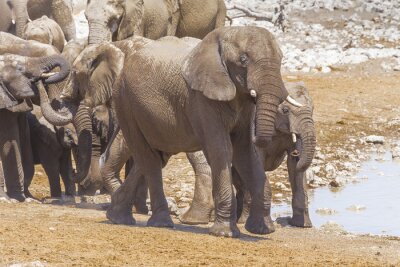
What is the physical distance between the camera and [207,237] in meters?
9.47

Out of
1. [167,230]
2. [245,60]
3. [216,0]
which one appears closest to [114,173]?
[167,230]

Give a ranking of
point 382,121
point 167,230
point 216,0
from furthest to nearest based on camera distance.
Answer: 1. point 382,121
2. point 216,0
3. point 167,230

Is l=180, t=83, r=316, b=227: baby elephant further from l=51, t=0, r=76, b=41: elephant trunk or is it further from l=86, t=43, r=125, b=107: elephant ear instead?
l=51, t=0, r=76, b=41: elephant trunk

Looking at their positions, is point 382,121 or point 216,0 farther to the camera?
point 382,121

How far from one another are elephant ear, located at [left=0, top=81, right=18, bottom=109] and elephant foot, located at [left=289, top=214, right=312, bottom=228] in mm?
2525

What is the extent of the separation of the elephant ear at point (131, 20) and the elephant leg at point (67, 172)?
1593mm

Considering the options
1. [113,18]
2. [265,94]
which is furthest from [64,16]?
[265,94]

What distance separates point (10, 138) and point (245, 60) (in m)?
3.52

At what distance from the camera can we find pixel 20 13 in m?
18.3

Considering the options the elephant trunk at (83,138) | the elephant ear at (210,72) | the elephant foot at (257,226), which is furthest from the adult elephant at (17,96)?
the elephant foot at (257,226)

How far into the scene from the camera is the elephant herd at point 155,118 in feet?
31.0

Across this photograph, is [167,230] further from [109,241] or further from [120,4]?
[120,4]

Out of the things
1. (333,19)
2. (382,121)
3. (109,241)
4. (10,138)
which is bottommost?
(109,241)

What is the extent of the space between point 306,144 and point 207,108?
155 centimetres
